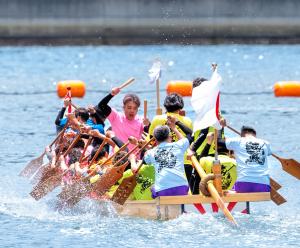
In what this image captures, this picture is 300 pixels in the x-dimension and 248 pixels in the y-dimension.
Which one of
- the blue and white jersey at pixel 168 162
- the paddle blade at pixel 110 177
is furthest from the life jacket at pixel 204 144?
the paddle blade at pixel 110 177

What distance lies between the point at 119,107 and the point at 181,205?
59.8 ft

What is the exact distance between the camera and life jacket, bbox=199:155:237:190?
1798 centimetres

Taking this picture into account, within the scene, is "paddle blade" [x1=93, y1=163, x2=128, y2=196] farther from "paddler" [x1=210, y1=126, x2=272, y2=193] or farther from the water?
"paddler" [x1=210, y1=126, x2=272, y2=193]

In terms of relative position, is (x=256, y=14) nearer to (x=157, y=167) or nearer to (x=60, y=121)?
(x=60, y=121)

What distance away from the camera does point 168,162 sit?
17.2 metres

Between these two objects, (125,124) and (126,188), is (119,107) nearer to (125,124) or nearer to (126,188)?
(125,124)

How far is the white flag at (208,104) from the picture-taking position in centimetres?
1720

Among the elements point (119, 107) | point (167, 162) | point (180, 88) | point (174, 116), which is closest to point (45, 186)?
point (174, 116)

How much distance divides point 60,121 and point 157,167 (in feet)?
16.9

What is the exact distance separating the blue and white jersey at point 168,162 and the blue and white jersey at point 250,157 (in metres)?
0.75

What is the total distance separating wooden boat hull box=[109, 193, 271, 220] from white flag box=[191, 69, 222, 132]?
1.09 metres

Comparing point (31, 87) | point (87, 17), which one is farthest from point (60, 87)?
point (87, 17)

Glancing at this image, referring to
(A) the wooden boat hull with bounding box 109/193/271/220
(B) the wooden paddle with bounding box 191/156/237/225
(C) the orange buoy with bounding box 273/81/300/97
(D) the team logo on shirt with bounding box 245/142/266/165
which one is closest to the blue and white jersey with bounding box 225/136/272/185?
(D) the team logo on shirt with bounding box 245/142/266/165

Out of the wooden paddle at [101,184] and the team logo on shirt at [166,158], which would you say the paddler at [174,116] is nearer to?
the wooden paddle at [101,184]
